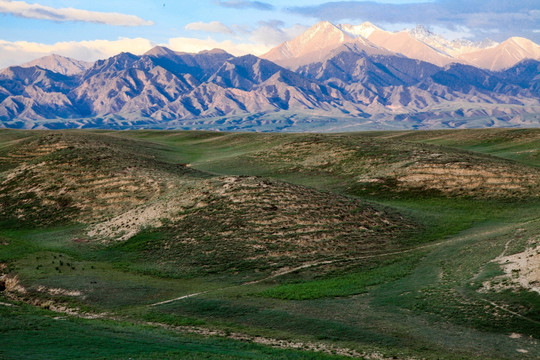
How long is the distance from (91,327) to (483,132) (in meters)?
154

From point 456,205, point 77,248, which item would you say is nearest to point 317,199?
point 456,205

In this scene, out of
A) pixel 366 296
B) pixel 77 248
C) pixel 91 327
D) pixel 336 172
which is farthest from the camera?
pixel 336 172

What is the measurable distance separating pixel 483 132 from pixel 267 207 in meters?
119

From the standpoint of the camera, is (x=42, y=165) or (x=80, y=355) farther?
(x=42, y=165)

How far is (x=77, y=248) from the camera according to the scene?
2468 inches

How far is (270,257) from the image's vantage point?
56.1 m

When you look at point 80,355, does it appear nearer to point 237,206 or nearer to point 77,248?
point 77,248

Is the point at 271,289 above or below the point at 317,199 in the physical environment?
below

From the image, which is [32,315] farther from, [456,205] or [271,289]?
[456,205]

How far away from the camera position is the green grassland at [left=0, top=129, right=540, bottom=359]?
1320 inches

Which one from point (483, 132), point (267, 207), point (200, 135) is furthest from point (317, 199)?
point (200, 135)

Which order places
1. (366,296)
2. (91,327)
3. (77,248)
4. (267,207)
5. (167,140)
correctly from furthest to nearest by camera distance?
(167,140) < (267,207) < (77,248) < (366,296) < (91,327)

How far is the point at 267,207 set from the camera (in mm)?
68188

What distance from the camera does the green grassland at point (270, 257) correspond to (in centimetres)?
3353
